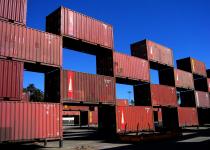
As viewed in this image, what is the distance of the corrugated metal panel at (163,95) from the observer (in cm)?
3175

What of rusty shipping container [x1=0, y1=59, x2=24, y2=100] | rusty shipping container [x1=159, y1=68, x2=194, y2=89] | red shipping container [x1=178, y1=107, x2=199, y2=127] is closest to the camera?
rusty shipping container [x1=0, y1=59, x2=24, y2=100]

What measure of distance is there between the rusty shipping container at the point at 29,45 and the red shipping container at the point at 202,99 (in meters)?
29.9

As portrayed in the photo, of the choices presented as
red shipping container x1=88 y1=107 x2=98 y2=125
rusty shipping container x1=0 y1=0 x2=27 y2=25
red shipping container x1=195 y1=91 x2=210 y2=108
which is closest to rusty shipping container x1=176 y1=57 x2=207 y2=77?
red shipping container x1=195 y1=91 x2=210 y2=108

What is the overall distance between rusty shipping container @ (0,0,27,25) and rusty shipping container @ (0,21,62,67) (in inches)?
20.9

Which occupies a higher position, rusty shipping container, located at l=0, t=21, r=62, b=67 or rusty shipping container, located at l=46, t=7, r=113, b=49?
rusty shipping container, located at l=46, t=7, r=113, b=49

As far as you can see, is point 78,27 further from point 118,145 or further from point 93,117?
point 93,117

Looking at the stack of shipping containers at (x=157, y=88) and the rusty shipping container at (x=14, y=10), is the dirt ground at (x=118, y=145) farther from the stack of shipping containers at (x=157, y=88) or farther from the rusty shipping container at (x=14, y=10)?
the rusty shipping container at (x=14, y=10)

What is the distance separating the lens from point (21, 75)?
1797 cm

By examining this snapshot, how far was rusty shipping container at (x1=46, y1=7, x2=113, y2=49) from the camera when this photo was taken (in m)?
22.3

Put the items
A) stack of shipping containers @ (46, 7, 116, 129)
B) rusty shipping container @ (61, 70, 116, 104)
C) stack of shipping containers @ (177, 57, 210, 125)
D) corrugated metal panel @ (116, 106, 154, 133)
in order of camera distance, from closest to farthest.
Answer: rusty shipping container @ (61, 70, 116, 104)
stack of shipping containers @ (46, 7, 116, 129)
corrugated metal panel @ (116, 106, 154, 133)
stack of shipping containers @ (177, 57, 210, 125)

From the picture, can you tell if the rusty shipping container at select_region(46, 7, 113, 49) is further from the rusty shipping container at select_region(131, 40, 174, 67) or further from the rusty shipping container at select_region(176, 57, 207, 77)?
the rusty shipping container at select_region(176, 57, 207, 77)

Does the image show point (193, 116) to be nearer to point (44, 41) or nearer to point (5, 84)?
point (44, 41)

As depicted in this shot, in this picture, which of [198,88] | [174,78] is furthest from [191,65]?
[174,78]

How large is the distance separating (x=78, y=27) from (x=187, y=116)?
24.6 m
